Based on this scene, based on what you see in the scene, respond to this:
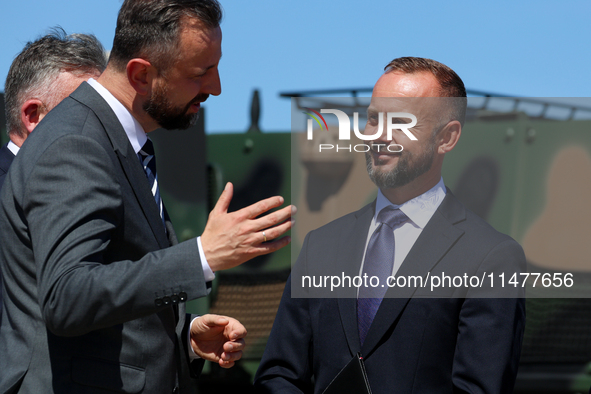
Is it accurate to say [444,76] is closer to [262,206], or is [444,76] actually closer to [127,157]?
[262,206]

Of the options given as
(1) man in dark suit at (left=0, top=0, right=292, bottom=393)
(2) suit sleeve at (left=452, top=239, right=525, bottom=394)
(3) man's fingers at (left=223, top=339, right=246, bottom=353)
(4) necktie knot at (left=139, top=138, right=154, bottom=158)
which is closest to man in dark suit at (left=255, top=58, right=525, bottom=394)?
(2) suit sleeve at (left=452, top=239, right=525, bottom=394)

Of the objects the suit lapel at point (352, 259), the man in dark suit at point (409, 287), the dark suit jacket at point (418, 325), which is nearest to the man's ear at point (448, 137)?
the man in dark suit at point (409, 287)

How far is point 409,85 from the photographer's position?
184cm

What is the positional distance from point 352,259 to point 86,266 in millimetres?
848

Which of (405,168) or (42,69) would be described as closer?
(405,168)

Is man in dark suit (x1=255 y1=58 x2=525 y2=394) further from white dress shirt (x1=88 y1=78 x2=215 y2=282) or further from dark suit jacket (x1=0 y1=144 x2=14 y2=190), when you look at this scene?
dark suit jacket (x1=0 y1=144 x2=14 y2=190)

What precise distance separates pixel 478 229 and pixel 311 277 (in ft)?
1.78

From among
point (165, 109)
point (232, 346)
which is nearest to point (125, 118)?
point (165, 109)

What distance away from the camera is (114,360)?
1580 mm

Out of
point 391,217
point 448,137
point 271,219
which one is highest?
point 448,137

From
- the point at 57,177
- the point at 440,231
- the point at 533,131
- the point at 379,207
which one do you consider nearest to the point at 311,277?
the point at 379,207

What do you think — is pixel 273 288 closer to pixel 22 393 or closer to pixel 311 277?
pixel 311 277

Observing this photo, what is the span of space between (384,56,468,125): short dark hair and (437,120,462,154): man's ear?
3 centimetres

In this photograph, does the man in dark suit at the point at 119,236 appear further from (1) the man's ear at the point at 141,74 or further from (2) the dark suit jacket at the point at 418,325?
(2) the dark suit jacket at the point at 418,325
